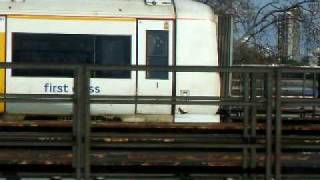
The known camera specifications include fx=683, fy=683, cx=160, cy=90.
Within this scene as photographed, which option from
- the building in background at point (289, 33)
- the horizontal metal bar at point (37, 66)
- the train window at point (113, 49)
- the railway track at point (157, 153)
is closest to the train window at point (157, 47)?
the train window at point (113, 49)

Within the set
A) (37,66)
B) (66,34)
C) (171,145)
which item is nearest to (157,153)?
(171,145)

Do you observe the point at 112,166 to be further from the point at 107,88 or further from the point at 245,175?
the point at 107,88

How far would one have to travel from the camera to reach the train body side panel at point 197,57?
12.1 m

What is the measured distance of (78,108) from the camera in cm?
638

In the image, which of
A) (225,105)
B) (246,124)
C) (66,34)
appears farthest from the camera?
(66,34)

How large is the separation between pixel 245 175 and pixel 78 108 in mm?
1773

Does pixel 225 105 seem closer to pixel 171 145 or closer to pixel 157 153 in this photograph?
pixel 171 145

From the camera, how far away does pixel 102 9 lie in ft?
39.7

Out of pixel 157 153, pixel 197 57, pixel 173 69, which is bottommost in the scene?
pixel 157 153

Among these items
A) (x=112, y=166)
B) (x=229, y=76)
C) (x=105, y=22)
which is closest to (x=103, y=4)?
(x=105, y=22)

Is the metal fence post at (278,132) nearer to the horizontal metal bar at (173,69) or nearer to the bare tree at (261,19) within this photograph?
the horizontal metal bar at (173,69)

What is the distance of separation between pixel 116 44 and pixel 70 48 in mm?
827

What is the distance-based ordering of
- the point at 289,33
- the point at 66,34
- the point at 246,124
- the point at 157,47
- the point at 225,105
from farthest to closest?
the point at 289,33, the point at 157,47, the point at 66,34, the point at 246,124, the point at 225,105

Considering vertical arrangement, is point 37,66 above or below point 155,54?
below
